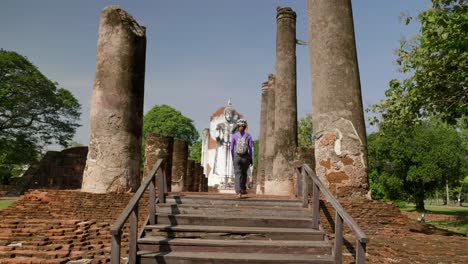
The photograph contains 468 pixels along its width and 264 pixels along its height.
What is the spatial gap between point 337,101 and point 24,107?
25140 millimetres

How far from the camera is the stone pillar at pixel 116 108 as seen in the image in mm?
7461

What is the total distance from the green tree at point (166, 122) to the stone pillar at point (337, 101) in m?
43.0

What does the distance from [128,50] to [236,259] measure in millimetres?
5168

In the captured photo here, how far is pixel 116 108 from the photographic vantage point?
24.9 feet

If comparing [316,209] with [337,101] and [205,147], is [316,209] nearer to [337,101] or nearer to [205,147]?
[337,101]

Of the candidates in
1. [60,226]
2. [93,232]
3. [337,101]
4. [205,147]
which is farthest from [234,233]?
[205,147]

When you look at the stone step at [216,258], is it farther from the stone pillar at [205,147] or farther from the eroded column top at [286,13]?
the stone pillar at [205,147]

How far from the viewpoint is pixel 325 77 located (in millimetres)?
6664

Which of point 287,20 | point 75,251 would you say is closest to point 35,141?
point 287,20

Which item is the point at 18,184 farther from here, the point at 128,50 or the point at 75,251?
the point at 75,251

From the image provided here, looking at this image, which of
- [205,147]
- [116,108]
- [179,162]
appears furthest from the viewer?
[205,147]

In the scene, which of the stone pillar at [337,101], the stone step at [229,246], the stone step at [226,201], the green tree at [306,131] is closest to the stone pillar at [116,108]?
the stone step at [226,201]

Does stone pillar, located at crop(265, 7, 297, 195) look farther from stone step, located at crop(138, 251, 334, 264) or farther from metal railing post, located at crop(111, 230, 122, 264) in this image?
metal railing post, located at crop(111, 230, 122, 264)

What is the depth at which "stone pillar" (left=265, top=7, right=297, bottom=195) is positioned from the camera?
13.4 metres
